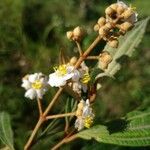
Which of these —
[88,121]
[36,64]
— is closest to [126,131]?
[88,121]

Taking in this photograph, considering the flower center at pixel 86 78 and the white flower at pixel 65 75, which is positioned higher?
the white flower at pixel 65 75

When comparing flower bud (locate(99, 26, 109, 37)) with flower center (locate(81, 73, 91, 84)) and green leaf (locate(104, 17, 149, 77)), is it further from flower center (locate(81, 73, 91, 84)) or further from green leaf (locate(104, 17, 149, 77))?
green leaf (locate(104, 17, 149, 77))

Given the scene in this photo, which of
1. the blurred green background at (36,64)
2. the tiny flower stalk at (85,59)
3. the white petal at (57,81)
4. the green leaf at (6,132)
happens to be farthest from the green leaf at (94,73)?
the blurred green background at (36,64)

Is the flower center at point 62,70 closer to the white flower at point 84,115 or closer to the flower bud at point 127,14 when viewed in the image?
the white flower at point 84,115

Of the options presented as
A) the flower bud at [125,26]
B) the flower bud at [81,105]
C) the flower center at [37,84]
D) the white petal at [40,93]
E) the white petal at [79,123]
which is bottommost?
the white petal at [79,123]

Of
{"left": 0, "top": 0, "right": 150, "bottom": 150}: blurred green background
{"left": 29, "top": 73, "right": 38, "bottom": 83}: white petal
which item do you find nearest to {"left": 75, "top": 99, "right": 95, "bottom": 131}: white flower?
{"left": 29, "top": 73, "right": 38, "bottom": 83}: white petal

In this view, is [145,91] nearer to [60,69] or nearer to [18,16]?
[18,16]

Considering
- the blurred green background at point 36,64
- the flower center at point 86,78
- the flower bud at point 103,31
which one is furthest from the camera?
the blurred green background at point 36,64

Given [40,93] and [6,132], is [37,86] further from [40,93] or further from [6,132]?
[6,132]

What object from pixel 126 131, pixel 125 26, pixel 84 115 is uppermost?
pixel 125 26
